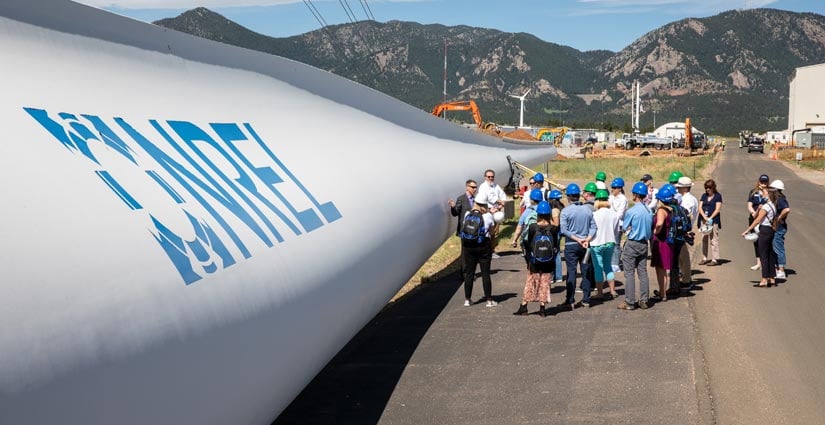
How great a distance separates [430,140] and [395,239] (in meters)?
3.77

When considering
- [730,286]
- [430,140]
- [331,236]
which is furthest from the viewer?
[730,286]

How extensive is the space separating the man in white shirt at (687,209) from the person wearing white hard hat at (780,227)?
1.24 meters

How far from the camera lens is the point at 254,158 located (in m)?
5.00

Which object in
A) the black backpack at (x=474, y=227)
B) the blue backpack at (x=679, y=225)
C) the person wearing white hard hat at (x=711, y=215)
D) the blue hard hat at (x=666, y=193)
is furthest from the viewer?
the person wearing white hard hat at (x=711, y=215)

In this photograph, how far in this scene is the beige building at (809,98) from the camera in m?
111

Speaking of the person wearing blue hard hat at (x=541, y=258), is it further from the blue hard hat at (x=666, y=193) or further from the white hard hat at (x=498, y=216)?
the white hard hat at (x=498, y=216)

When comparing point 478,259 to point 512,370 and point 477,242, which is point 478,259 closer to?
point 477,242

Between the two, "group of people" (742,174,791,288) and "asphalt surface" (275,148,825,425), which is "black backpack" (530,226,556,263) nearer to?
"asphalt surface" (275,148,825,425)

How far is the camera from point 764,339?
30.0 feet

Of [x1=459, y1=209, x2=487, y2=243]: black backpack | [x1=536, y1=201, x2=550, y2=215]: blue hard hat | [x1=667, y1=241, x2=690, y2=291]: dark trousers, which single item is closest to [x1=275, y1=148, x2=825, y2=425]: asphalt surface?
[x1=667, y1=241, x2=690, y2=291]: dark trousers

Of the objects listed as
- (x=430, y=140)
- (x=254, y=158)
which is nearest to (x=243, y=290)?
(x=254, y=158)

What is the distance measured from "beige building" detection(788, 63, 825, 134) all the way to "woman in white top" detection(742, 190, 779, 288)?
356 feet

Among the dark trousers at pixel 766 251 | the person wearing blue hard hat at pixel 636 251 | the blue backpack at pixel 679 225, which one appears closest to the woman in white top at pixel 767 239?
the dark trousers at pixel 766 251

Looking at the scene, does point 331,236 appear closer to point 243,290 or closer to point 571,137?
point 243,290
